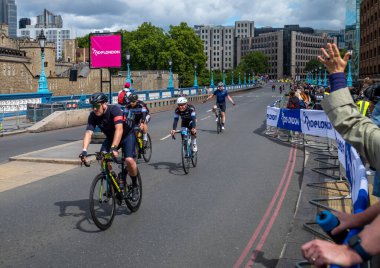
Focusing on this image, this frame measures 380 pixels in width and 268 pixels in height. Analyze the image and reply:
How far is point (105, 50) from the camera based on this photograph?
27.0 meters

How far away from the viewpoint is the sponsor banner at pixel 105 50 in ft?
87.8

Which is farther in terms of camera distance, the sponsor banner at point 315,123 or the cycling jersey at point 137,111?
the sponsor banner at point 315,123

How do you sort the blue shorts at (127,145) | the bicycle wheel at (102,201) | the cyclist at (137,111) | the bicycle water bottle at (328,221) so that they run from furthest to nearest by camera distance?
the cyclist at (137,111), the blue shorts at (127,145), the bicycle wheel at (102,201), the bicycle water bottle at (328,221)

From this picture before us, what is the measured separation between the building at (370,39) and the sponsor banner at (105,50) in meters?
55.6

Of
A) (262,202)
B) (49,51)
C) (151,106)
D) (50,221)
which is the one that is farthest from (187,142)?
(49,51)

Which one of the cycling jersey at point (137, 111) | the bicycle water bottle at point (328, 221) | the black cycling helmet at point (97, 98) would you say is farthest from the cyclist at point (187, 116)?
the bicycle water bottle at point (328, 221)

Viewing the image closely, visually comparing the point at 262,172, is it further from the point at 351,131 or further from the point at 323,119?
the point at 351,131

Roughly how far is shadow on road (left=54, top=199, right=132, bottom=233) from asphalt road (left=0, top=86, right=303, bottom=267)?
16mm

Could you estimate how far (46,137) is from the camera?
20188 mm

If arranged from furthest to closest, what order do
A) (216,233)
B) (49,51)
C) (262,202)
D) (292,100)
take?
(49,51), (292,100), (262,202), (216,233)

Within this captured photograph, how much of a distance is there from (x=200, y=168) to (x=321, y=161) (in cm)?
316

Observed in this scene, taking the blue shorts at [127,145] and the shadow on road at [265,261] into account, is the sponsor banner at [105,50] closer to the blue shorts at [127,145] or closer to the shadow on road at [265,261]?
the blue shorts at [127,145]

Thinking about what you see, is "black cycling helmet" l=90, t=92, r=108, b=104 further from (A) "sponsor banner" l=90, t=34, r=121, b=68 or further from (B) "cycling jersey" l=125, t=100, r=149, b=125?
(A) "sponsor banner" l=90, t=34, r=121, b=68

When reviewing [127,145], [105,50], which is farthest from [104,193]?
[105,50]
